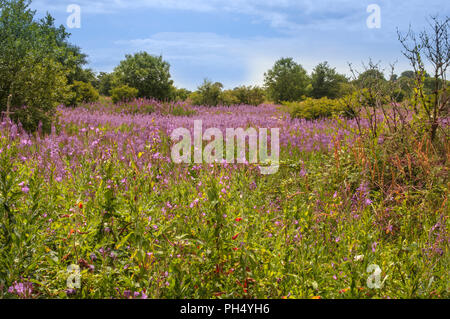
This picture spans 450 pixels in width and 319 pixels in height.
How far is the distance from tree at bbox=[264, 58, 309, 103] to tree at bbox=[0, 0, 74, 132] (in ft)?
71.7

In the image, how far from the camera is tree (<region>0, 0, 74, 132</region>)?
9.02m

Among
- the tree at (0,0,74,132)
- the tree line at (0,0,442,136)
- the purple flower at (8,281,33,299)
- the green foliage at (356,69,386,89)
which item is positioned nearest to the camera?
the purple flower at (8,281,33,299)

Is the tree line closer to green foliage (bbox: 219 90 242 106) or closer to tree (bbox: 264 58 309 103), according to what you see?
green foliage (bbox: 219 90 242 106)

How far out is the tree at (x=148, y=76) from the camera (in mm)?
18922

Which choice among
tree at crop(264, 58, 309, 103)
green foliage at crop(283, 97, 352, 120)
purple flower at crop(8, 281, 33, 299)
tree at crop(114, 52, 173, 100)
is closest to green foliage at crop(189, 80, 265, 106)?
tree at crop(114, 52, 173, 100)

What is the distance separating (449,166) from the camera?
5105 mm

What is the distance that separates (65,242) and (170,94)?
1743 cm

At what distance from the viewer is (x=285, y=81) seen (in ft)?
98.3

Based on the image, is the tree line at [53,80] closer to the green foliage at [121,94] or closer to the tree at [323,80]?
the green foliage at [121,94]

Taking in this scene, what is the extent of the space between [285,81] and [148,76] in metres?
14.3

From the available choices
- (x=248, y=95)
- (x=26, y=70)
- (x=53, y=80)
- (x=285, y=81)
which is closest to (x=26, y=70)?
(x=26, y=70)
